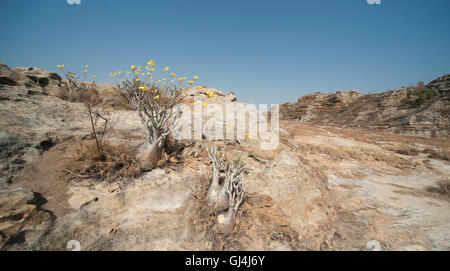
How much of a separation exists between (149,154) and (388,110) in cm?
2193

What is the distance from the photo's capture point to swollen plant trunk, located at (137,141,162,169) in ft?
11.2

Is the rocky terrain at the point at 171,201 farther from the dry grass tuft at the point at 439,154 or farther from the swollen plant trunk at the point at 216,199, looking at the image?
the dry grass tuft at the point at 439,154

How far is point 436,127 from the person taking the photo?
11.5 meters

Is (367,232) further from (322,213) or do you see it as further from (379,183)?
(379,183)

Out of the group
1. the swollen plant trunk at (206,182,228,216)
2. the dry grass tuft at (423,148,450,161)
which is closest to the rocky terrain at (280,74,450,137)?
the dry grass tuft at (423,148,450,161)

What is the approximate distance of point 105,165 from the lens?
10.3ft

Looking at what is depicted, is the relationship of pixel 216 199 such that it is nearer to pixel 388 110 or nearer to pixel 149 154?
pixel 149 154

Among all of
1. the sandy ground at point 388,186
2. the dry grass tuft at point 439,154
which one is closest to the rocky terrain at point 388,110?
the sandy ground at point 388,186

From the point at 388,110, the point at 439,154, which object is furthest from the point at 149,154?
the point at 388,110

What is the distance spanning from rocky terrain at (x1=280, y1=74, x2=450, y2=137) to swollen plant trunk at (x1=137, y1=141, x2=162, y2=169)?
17.1 meters

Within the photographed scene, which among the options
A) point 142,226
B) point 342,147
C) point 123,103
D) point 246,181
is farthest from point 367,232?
point 123,103

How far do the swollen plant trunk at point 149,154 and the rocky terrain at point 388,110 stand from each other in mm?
17085

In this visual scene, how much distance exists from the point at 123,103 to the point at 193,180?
6.29 meters

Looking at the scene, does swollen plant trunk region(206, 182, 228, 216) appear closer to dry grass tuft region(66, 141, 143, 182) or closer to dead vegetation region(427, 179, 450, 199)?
dry grass tuft region(66, 141, 143, 182)
